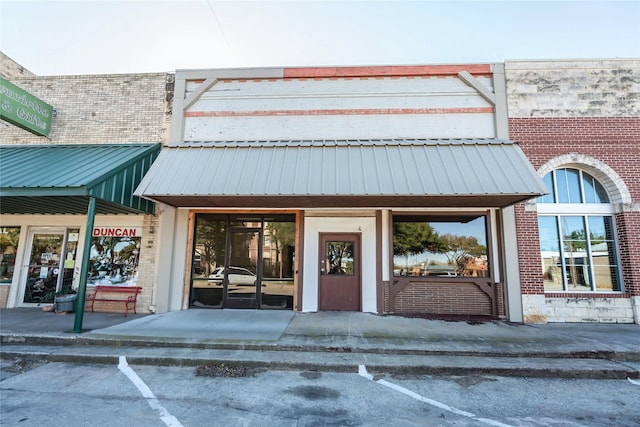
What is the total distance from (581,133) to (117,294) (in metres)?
14.4

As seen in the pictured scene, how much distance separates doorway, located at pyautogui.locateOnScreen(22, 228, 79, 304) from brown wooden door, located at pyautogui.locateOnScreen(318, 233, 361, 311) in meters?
7.86

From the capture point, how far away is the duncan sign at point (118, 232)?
9656 millimetres

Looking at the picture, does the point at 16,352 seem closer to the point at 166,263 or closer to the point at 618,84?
the point at 166,263

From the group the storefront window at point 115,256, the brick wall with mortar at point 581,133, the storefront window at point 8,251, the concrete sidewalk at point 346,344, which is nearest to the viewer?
the concrete sidewalk at point 346,344

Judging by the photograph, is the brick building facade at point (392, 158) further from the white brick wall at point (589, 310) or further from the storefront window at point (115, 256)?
the storefront window at point (115, 256)

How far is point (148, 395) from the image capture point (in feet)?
15.1

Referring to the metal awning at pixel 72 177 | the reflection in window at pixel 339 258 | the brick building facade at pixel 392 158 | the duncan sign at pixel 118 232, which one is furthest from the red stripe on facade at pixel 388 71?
the duncan sign at pixel 118 232

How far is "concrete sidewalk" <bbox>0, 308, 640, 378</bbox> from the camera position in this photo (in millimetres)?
5617

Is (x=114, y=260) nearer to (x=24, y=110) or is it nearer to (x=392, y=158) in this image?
(x=24, y=110)

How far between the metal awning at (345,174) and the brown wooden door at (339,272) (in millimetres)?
1245

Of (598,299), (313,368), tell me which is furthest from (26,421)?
(598,299)

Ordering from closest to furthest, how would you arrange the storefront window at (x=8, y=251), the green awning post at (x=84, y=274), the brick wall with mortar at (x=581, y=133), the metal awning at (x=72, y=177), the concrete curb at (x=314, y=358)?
the concrete curb at (x=314, y=358)
the green awning post at (x=84, y=274)
the metal awning at (x=72, y=177)
the brick wall with mortar at (x=581, y=133)
the storefront window at (x=8, y=251)

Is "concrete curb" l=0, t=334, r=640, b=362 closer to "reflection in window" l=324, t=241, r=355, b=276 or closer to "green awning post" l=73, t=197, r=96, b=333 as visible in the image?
"green awning post" l=73, t=197, r=96, b=333

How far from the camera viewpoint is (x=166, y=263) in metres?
9.29
